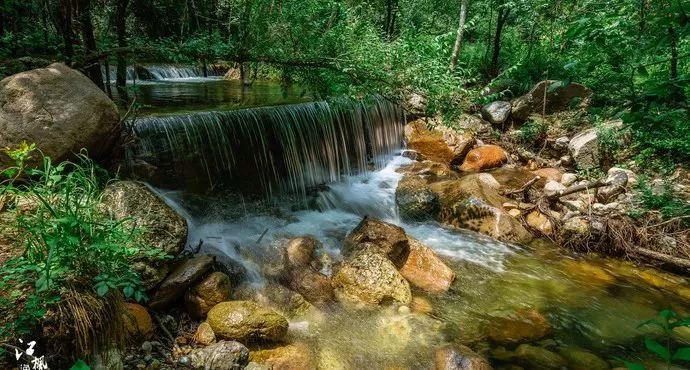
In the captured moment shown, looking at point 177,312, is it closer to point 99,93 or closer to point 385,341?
point 385,341

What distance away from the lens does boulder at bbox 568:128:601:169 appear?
29.3 ft

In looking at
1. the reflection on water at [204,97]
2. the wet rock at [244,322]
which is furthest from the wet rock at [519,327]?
the reflection on water at [204,97]

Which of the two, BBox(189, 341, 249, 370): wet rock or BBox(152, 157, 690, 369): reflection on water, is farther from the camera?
BBox(152, 157, 690, 369): reflection on water

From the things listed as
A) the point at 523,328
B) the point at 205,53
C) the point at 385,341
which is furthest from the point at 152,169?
the point at 523,328

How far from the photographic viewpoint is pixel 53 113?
3.99 m

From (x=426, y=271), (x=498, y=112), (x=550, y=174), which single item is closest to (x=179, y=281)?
(x=426, y=271)

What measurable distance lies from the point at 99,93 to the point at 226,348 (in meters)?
3.06

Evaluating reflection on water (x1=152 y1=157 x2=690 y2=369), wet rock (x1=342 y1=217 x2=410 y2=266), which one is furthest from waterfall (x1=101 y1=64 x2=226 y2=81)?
wet rock (x1=342 y1=217 x2=410 y2=266)

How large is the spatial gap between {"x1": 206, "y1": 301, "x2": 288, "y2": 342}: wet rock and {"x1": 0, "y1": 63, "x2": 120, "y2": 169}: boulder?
2.24m

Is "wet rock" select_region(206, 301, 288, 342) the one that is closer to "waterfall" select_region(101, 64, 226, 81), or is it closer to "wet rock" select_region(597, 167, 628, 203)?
"wet rock" select_region(597, 167, 628, 203)

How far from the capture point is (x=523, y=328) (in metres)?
4.66


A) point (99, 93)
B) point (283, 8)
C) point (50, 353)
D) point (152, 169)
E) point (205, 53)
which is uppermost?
point (283, 8)

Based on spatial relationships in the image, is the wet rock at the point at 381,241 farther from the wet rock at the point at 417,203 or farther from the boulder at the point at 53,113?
the boulder at the point at 53,113

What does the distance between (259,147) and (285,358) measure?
408 cm
